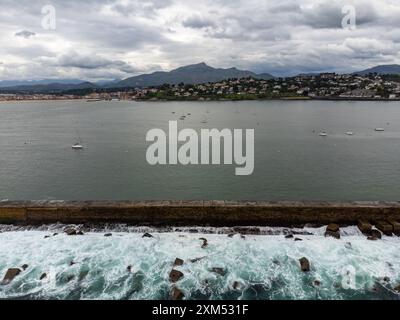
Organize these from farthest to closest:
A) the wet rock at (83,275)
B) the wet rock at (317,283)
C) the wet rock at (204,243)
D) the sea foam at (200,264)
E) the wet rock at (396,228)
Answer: the wet rock at (396,228), the wet rock at (204,243), the wet rock at (83,275), the wet rock at (317,283), the sea foam at (200,264)

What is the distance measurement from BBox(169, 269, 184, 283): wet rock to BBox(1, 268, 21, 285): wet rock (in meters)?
6.16

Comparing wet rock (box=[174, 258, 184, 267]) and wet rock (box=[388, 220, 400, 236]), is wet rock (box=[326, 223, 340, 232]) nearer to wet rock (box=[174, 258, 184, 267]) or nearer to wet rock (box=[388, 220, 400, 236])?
wet rock (box=[388, 220, 400, 236])

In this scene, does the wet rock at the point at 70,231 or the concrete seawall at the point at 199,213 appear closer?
the wet rock at the point at 70,231

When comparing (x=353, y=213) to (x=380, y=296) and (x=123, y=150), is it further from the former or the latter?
(x=123, y=150)

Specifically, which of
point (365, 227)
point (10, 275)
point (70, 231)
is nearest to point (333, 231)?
point (365, 227)

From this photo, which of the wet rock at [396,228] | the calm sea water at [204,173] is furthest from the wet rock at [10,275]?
the wet rock at [396,228]

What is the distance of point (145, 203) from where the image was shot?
17.8 meters

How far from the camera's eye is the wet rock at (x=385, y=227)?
52.9ft

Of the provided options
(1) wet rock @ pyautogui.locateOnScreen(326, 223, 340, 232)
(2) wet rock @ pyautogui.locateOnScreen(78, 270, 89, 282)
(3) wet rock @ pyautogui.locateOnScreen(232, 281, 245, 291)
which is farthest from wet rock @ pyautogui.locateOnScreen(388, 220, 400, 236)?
(2) wet rock @ pyautogui.locateOnScreen(78, 270, 89, 282)

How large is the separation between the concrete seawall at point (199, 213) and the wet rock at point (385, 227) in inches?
23.0

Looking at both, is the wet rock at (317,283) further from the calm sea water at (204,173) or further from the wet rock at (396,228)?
the calm sea water at (204,173)

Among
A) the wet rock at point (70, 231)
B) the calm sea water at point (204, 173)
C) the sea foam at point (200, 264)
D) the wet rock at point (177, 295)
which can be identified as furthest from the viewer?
the calm sea water at point (204, 173)

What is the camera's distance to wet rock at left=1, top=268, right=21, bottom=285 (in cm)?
1287

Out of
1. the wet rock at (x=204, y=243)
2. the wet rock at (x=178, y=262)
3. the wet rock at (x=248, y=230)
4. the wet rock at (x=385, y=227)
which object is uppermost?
the wet rock at (x=385, y=227)
